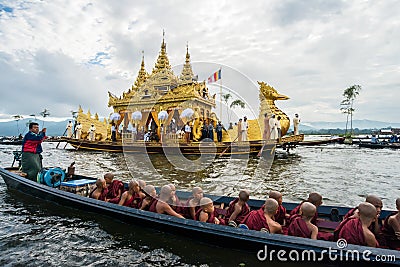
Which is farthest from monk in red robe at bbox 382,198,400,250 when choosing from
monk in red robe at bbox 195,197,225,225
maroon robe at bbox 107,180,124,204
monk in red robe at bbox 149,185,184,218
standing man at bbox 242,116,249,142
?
standing man at bbox 242,116,249,142

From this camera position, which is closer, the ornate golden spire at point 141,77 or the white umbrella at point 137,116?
the white umbrella at point 137,116

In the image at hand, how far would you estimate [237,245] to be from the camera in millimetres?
4152

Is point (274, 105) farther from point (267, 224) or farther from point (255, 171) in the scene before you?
point (267, 224)

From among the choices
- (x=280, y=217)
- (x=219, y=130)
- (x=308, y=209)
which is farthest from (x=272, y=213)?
(x=219, y=130)

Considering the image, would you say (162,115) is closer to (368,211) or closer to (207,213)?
(207,213)

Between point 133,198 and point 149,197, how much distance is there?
20.6 inches

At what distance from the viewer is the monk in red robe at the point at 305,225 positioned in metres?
3.81

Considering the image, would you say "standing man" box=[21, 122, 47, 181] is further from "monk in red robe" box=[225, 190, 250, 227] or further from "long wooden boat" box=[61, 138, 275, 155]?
"long wooden boat" box=[61, 138, 275, 155]

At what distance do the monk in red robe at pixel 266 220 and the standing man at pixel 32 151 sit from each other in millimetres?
6640

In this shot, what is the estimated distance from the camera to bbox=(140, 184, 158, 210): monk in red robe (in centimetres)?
524

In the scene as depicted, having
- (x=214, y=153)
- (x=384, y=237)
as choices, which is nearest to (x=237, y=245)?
(x=384, y=237)

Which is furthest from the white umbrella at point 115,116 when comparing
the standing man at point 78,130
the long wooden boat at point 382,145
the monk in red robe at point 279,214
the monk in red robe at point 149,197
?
the long wooden boat at point 382,145

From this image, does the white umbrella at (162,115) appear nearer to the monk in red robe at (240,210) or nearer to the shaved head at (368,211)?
the monk in red robe at (240,210)

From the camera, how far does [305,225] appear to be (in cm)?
388
